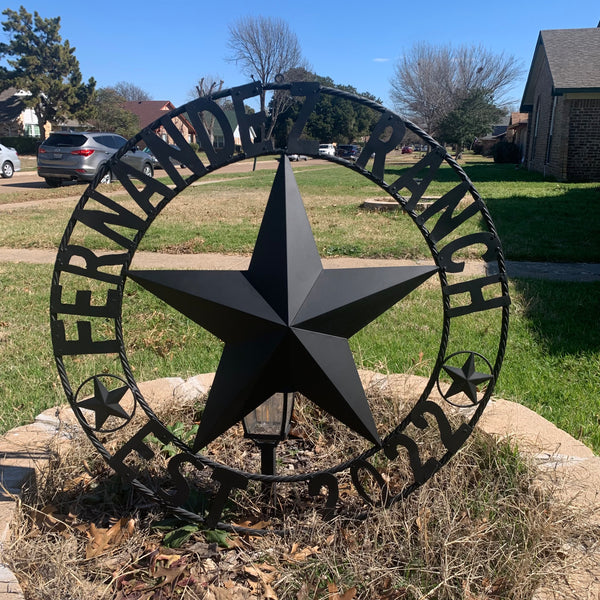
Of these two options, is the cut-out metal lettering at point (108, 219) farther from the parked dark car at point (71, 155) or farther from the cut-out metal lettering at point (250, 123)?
the parked dark car at point (71, 155)

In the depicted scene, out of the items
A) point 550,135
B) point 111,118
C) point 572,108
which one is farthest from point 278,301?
point 111,118

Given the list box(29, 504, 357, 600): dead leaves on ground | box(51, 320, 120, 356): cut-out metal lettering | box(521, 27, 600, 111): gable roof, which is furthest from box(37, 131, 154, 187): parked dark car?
box(29, 504, 357, 600): dead leaves on ground

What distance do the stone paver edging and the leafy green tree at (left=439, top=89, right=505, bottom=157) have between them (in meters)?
39.3

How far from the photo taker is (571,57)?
21.2 meters

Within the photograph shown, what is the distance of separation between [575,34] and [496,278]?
25872 mm

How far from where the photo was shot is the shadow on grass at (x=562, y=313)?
4642 millimetres

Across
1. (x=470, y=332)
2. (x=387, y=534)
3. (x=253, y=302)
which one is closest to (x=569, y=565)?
(x=387, y=534)

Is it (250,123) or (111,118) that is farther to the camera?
(111,118)

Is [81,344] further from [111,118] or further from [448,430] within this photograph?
[111,118]

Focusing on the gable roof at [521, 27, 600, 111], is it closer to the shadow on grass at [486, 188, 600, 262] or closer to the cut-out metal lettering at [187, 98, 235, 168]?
the shadow on grass at [486, 188, 600, 262]

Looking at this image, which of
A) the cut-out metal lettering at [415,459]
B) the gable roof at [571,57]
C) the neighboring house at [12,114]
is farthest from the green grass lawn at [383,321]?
the neighboring house at [12,114]

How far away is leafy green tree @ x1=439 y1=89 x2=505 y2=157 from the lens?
39750 mm

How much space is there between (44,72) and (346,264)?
50.5 meters

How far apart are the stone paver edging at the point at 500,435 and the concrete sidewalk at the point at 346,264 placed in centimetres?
383
